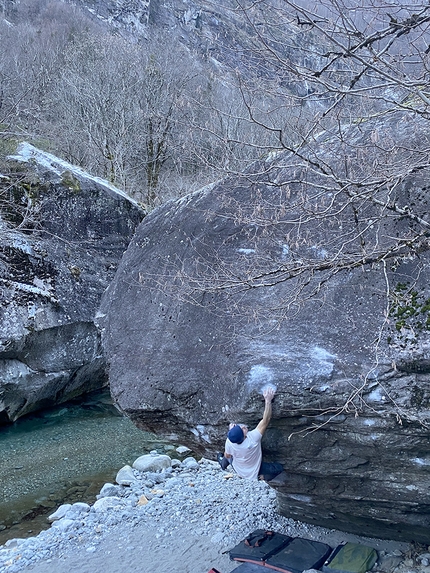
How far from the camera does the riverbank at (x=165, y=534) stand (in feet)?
15.6

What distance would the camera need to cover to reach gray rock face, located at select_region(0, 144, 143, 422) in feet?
31.0

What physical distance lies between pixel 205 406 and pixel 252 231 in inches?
58.1

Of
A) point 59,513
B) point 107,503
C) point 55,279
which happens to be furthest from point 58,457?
point 55,279

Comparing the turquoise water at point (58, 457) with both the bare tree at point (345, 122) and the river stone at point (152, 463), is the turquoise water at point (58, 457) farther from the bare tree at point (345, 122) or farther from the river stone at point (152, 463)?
the bare tree at point (345, 122)

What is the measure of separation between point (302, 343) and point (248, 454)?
0.85 m

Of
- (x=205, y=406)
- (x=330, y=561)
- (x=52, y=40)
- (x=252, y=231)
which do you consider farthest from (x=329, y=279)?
(x=52, y=40)

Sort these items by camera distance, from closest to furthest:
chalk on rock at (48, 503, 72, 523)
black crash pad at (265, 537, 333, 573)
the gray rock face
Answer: black crash pad at (265, 537, 333, 573) → chalk on rock at (48, 503, 72, 523) → the gray rock face

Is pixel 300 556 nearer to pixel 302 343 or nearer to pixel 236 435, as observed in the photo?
pixel 236 435

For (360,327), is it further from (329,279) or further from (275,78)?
(275,78)

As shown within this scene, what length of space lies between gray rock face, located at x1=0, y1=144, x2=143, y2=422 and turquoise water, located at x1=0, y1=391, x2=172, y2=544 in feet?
2.18

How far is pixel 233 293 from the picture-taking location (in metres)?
4.12

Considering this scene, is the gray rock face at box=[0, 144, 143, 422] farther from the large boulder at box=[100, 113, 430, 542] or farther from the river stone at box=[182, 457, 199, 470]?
the large boulder at box=[100, 113, 430, 542]

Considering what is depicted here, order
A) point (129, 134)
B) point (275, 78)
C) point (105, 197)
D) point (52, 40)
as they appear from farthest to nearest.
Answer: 1. point (52, 40)
2. point (129, 134)
3. point (105, 197)
4. point (275, 78)

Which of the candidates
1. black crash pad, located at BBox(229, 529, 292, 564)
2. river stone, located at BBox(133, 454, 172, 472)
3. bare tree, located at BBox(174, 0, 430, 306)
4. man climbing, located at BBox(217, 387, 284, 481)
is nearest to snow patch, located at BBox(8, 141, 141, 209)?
river stone, located at BBox(133, 454, 172, 472)
